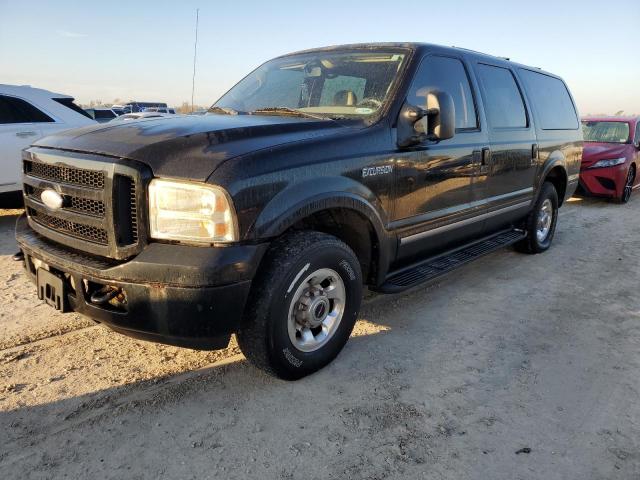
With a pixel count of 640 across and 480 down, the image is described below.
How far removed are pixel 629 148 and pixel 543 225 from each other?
4917 mm

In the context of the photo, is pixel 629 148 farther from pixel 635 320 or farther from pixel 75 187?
pixel 75 187

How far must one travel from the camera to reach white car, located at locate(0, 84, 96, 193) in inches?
235

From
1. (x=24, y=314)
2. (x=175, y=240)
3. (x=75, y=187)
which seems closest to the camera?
(x=175, y=240)

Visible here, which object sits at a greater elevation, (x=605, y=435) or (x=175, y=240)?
(x=175, y=240)

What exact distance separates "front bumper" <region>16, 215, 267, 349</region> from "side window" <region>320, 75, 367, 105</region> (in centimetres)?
149

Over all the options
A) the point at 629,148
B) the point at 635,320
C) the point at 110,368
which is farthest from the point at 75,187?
the point at 629,148

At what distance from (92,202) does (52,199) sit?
0.39m

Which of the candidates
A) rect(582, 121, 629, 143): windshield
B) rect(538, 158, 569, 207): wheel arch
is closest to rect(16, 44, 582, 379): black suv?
rect(538, 158, 569, 207): wheel arch

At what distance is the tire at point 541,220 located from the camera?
5574 millimetres

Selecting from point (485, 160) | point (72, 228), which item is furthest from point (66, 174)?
point (485, 160)

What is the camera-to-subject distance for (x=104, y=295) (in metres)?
2.45

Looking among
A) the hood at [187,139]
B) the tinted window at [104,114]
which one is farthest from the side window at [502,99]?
the tinted window at [104,114]

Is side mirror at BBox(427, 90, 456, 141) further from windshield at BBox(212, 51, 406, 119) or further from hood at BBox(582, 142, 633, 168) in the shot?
hood at BBox(582, 142, 633, 168)

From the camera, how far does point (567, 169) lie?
5.94 metres
